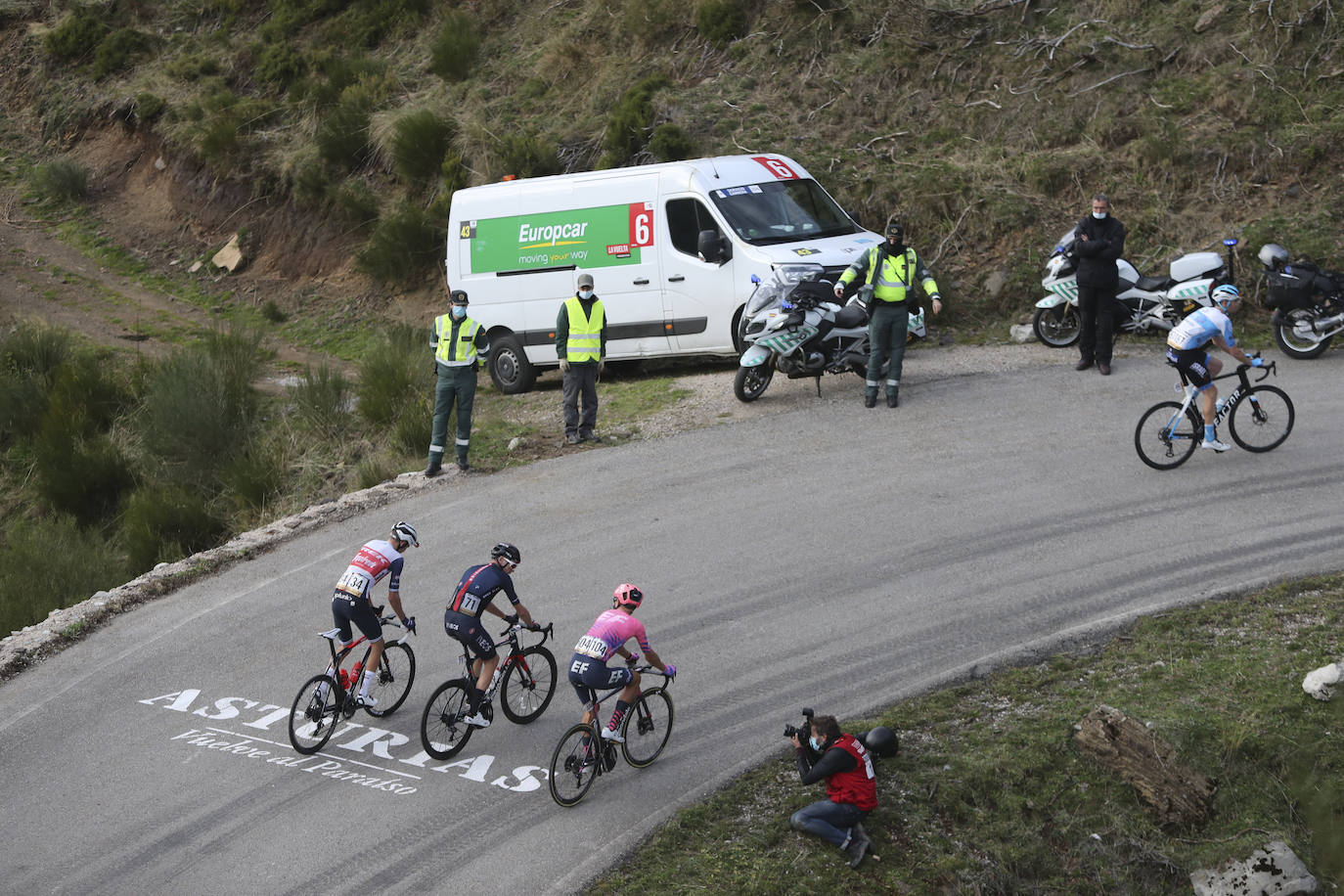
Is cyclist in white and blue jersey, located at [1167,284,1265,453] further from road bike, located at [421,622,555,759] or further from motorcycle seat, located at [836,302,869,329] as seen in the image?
road bike, located at [421,622,555,759]

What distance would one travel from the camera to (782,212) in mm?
15266

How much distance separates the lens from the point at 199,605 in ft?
35.1

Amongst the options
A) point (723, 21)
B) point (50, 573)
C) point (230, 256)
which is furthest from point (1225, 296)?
point (230, 256)

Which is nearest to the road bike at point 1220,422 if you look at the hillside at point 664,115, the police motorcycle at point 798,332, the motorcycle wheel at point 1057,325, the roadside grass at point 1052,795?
the roadside grass at point 1052,795

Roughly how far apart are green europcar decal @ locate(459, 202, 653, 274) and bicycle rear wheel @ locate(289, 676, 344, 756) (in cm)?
845

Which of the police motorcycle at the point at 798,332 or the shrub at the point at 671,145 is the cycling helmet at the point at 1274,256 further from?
the shrub at the point at 671,145

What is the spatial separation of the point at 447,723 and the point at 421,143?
1833cm

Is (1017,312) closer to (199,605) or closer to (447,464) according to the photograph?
(447,464)

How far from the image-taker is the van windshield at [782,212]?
49.0ft

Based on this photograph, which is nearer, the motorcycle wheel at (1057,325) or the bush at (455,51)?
the motorcycle wheel at (1057,325)

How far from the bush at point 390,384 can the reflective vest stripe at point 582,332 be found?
2855 mm

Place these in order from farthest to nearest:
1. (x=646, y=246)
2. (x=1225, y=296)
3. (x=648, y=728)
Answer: (x=646, y=246) < (x=1225, y=296) < (x=648, y=728)

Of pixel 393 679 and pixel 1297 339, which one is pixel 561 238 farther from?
pixel 1297 339

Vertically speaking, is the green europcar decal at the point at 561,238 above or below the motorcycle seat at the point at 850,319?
above
